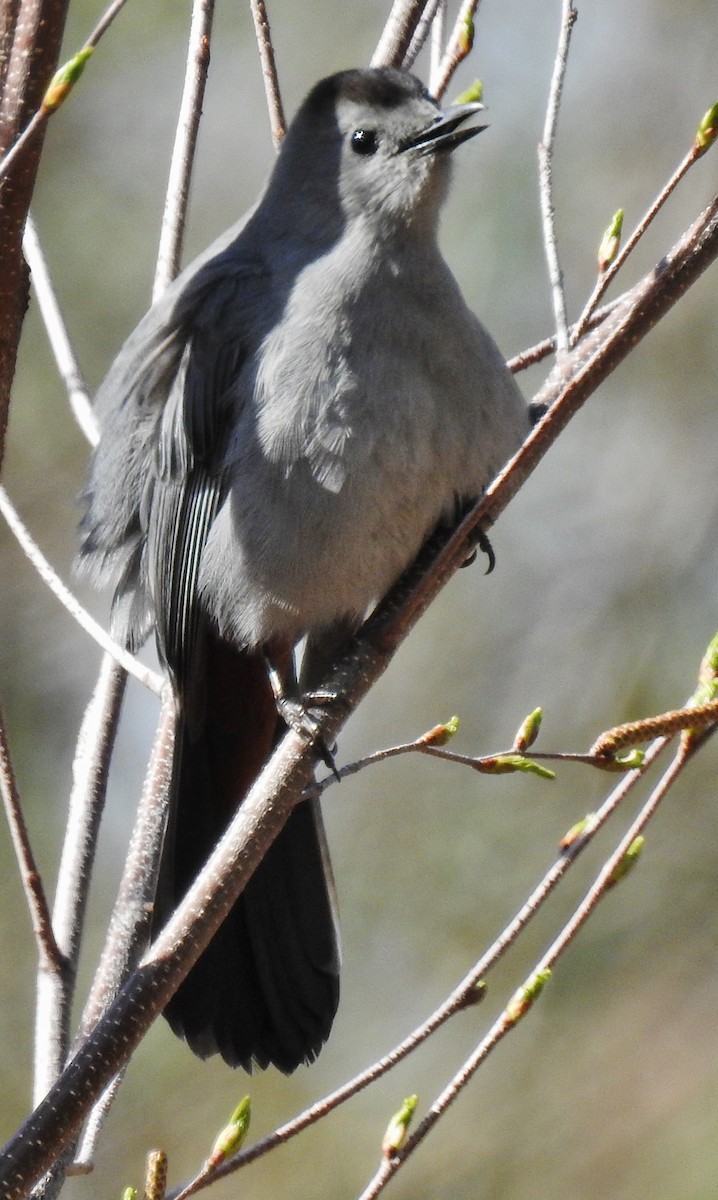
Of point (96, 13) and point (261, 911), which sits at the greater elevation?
point (96, 13)

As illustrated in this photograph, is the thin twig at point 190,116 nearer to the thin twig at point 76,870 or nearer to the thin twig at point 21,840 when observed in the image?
the thin twig at point 76,870

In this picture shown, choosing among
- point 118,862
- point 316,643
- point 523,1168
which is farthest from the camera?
point 118,862

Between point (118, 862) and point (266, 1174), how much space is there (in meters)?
1.62

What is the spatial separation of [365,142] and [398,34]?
262mm

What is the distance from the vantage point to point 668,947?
5.82 m

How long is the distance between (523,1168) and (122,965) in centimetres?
321

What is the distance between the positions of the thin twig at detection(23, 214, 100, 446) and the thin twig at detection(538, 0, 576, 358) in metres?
1.11

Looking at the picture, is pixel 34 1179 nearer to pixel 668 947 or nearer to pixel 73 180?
pixel 668 947

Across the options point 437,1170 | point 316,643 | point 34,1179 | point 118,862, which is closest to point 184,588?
point 316,643

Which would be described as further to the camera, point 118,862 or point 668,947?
point 118,862

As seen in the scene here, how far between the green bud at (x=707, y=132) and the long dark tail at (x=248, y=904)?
1684 mm

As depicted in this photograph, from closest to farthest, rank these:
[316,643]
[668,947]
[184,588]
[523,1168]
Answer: [184,588]
[316,643]
[523,1168]
[668,947]

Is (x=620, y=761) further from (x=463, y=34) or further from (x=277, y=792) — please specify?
(x=463, y=34)

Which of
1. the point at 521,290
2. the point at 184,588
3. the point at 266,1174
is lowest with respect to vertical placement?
the point at 266,1174
